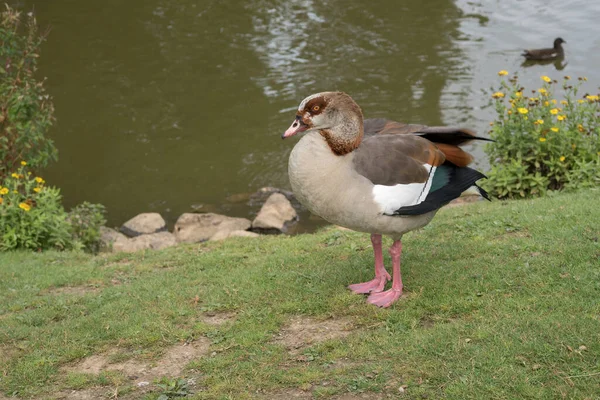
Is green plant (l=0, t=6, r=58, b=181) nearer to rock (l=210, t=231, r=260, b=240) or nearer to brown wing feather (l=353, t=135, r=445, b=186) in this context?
rock (l=210, t=231, r=260, b=240)

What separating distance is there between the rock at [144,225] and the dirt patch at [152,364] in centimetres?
563

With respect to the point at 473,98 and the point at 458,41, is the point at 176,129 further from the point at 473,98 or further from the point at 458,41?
the point at 458,41

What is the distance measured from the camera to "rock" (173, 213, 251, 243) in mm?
10492

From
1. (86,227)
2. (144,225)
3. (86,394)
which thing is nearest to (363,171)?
(86,394)

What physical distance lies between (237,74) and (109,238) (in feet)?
23.7

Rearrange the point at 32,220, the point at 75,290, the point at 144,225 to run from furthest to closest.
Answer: the point at 144,225 < the point at 32,220 < the point at 75,290

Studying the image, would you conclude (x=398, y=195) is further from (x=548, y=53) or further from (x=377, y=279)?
(x=548, y=53)

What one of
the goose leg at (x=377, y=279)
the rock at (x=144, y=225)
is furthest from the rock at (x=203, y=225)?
the goose leg at (x=377, y=279)

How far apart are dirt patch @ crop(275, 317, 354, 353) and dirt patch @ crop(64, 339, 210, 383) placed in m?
0.63

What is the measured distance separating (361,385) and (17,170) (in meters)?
7.09

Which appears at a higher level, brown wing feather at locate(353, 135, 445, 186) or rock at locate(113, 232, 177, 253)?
brown wing feather at locate(353, 135, 445, 186)

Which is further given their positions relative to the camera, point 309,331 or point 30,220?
point 30,220

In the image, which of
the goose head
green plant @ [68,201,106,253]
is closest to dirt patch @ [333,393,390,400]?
the goose head

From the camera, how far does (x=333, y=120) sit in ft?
17.9
